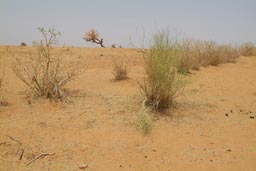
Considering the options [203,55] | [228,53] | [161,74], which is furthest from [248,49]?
[161,74]

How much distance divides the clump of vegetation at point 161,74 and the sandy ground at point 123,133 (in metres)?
0.25

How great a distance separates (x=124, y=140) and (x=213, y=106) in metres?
2.29

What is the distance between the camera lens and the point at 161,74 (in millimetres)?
5289

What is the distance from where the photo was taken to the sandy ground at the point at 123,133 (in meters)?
3.74

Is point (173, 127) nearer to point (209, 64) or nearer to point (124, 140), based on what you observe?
point (124, 140)

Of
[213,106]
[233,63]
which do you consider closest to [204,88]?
[213,106]

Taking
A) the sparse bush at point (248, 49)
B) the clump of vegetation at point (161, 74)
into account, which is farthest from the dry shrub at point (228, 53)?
the clump of vegetation at point (161, 74)

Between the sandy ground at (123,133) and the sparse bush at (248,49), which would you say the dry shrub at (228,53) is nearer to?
the sparse bush at (248,49)

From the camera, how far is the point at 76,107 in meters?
5.44

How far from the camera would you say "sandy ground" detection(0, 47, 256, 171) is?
12.3 ft

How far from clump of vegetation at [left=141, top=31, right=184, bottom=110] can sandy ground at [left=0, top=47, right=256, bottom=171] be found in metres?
0.25

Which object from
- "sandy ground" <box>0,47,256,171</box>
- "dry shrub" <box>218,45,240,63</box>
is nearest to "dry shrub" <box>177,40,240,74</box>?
"dry shrub" <box>218,45,240,63</box>

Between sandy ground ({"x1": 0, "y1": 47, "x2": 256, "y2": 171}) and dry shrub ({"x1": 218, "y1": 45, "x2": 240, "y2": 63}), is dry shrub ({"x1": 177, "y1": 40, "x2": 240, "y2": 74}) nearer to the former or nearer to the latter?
dry shrub ({"x1": 218, "y1": 45, "x2": 240, "y2": 63})

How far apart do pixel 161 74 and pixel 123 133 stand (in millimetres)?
1326
